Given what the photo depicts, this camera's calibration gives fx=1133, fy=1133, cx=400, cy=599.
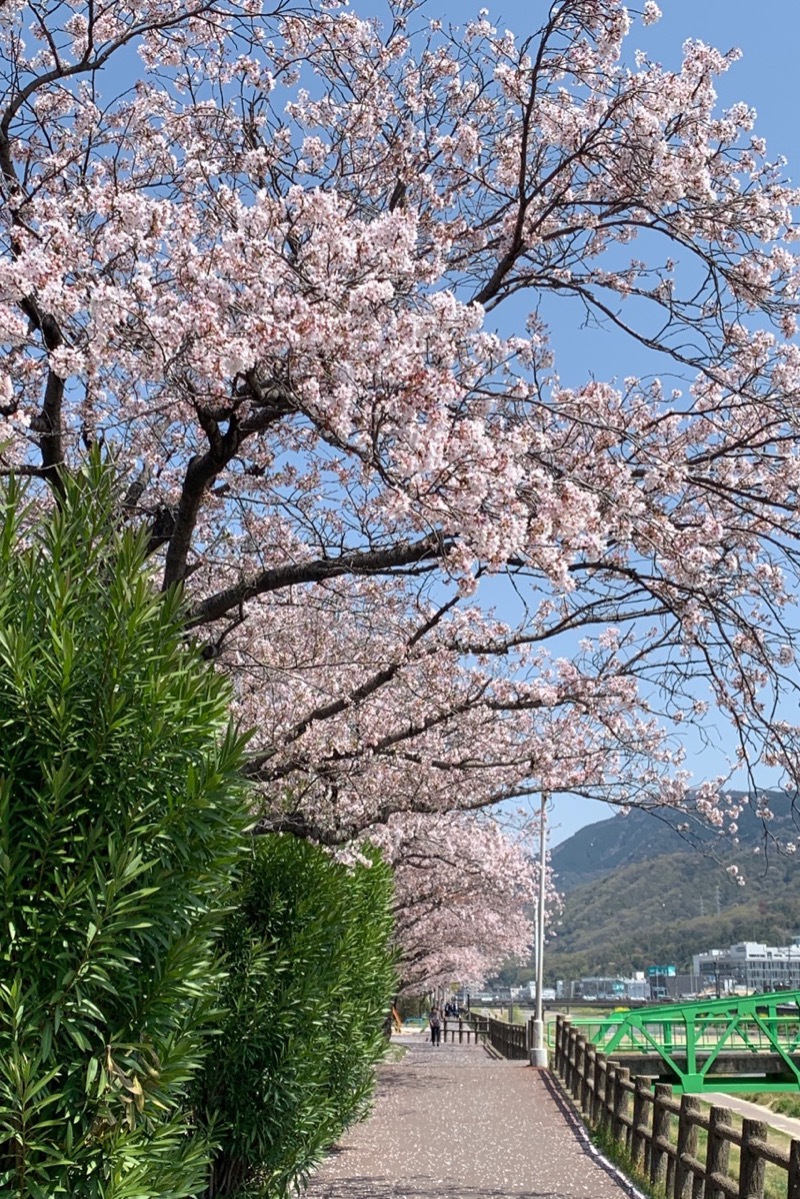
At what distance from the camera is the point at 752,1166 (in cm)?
712

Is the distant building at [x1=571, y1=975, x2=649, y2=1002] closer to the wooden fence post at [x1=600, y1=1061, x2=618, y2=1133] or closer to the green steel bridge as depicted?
the green steel bridge

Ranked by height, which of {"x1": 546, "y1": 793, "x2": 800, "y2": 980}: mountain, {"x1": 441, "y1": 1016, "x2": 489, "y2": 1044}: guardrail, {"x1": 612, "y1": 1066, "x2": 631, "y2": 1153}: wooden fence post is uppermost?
{"x1": 546, "y1": 793, "x2": 800, "y2": 980}: mountain

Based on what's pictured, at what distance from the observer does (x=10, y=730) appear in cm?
363

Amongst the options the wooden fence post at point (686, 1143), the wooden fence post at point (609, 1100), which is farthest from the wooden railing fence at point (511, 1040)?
the wooden fence post at point (686, 1143)

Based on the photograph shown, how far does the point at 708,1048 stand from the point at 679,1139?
81.5 feet

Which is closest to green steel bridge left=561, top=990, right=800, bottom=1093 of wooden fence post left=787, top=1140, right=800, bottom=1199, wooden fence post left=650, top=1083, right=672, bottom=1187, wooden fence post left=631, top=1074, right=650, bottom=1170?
wooden fence post left=631, top=1074, right=650, bottom=1170

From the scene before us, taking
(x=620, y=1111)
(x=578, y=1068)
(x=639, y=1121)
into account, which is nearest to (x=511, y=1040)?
(x=578, y=1068)

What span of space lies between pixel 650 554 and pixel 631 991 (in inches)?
4822

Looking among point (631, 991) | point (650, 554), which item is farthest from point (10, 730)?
point (631, 991)

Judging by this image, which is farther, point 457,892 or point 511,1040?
point 511,1040

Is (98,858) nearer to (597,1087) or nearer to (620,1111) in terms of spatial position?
(620,1111)

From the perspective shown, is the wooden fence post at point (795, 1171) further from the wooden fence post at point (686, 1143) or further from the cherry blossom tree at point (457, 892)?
the cherry blossom tree at point (457, 892)

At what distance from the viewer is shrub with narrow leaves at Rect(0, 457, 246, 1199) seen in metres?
3.42

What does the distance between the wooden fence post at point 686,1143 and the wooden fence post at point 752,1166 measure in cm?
155
